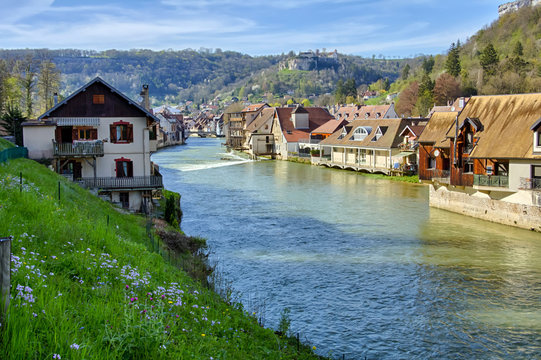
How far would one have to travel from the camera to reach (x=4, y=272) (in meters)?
6.82

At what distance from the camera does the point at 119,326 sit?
860 centimetres

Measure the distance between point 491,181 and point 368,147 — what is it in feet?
109

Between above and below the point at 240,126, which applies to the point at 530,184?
below

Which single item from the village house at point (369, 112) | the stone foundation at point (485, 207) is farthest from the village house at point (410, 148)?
the village house at point (369, 112)

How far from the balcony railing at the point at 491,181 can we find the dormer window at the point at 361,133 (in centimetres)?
3588

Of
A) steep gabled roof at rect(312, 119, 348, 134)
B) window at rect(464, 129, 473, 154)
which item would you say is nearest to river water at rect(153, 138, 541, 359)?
window at rect(464, 129, 473, 154)

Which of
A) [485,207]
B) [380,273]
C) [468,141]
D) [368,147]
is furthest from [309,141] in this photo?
[380,273]

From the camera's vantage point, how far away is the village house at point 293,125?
8981 centimetres

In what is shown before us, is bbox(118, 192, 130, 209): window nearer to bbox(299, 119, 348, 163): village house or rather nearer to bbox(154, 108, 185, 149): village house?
bbox(299, 119, 348, 163): village house

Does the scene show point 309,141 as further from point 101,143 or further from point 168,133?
point 168,133

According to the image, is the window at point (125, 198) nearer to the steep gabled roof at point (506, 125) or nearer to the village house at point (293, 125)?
the steep gabled roof at point (506, 125)

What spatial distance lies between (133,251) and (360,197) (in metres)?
31.2

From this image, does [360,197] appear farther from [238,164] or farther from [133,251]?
[238,164]

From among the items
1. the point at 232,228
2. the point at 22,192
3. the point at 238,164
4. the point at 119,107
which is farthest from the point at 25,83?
the point at 22,192
